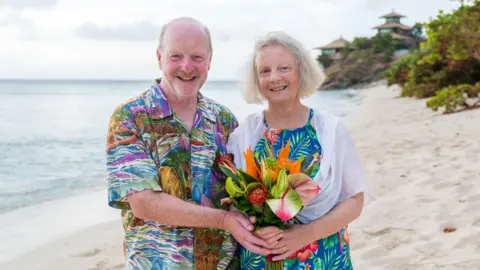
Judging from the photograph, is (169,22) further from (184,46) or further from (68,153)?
(68,153)

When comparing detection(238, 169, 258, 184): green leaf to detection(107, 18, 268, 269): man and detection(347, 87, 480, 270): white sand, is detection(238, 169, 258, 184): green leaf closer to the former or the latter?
detection(107, 18, 268, 269): man

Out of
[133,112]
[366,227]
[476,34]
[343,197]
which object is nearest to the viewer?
[133,112]

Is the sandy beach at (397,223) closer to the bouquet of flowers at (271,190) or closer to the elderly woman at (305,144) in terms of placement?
the elderly woman at (305,144)

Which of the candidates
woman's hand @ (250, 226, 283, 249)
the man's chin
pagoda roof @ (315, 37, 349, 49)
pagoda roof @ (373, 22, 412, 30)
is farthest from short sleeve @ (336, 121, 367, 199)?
pagoda roof @ (373, 22, 412, 30)

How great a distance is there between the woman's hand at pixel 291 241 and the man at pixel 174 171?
0.33ft

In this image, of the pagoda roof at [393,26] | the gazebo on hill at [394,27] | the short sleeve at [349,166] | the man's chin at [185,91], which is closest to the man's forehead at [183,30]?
the man's chin at [185,91]

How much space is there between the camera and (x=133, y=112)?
7.84 feet

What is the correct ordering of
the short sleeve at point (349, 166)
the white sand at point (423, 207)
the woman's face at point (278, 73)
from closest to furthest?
the short sleeve at point (349, 166), the woman's face at point (278, 73), the white sand at point (423, 207)

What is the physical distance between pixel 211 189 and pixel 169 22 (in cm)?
83

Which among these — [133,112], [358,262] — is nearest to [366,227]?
[358,262]

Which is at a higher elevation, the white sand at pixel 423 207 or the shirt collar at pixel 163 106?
the shirt collar at pixel 163 106

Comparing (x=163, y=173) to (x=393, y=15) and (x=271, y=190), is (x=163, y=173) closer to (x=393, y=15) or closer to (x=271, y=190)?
(x=271, y=190)

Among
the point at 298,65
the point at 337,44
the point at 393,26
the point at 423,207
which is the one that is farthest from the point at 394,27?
the point at 298,65

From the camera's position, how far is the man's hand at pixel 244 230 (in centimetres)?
223
